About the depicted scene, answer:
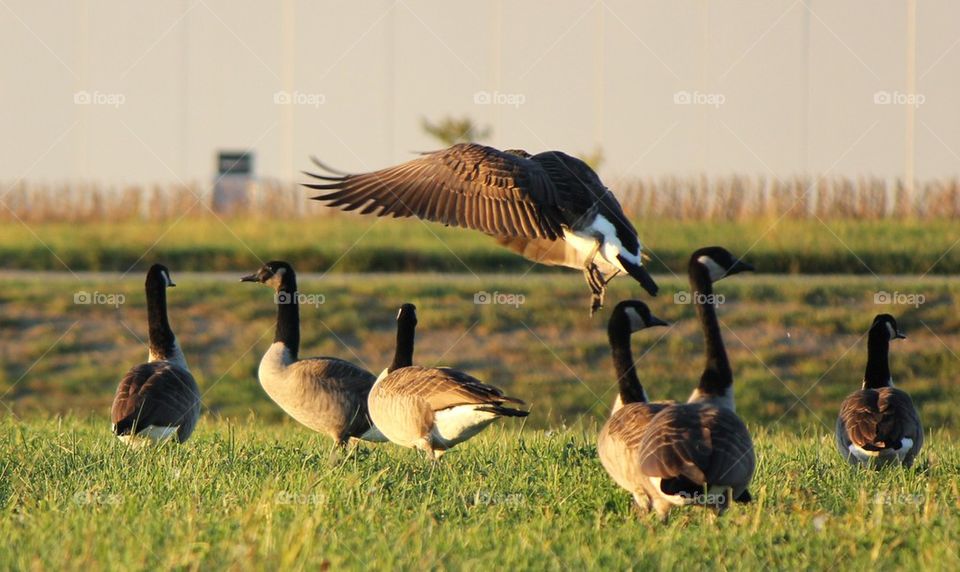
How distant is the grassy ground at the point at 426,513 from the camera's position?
6.43 meters

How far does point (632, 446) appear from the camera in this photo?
301 inches

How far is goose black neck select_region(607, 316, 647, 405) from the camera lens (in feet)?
30.0

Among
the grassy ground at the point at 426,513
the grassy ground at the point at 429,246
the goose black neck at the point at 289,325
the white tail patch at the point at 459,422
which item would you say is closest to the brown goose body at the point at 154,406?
the grassy ground at the point at 426,513

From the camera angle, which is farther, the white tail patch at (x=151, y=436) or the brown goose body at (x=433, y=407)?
the white tail patch at (x=151, y=436)

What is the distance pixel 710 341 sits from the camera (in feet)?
29.2

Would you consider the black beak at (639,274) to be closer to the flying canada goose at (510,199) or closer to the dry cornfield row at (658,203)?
the flying canada goose at (510,199)

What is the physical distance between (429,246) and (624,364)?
A: 1595 centimetres

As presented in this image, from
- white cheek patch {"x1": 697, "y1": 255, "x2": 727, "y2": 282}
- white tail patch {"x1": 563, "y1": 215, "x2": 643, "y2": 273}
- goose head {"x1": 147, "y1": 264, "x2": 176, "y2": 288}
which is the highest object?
white tail patch {"x1": 563, "y1": 215, "x2": 643, "y2": 273}

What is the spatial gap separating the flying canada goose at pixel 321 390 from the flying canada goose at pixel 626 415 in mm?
2462

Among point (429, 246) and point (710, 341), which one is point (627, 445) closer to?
point (710, 341)

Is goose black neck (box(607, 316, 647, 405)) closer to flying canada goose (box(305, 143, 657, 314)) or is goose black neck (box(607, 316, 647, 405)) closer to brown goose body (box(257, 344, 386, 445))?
flying canada goose (box(305, 143, 657, 314))

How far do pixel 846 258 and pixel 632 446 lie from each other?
677 inches

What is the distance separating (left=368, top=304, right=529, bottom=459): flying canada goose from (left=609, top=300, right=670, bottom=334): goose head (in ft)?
3.32

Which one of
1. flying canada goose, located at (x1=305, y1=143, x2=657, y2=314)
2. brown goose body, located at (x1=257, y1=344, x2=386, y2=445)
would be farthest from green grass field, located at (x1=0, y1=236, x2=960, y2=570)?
flying canada goose, located at (x1=305, y1=143, x2=657, y2=314)
